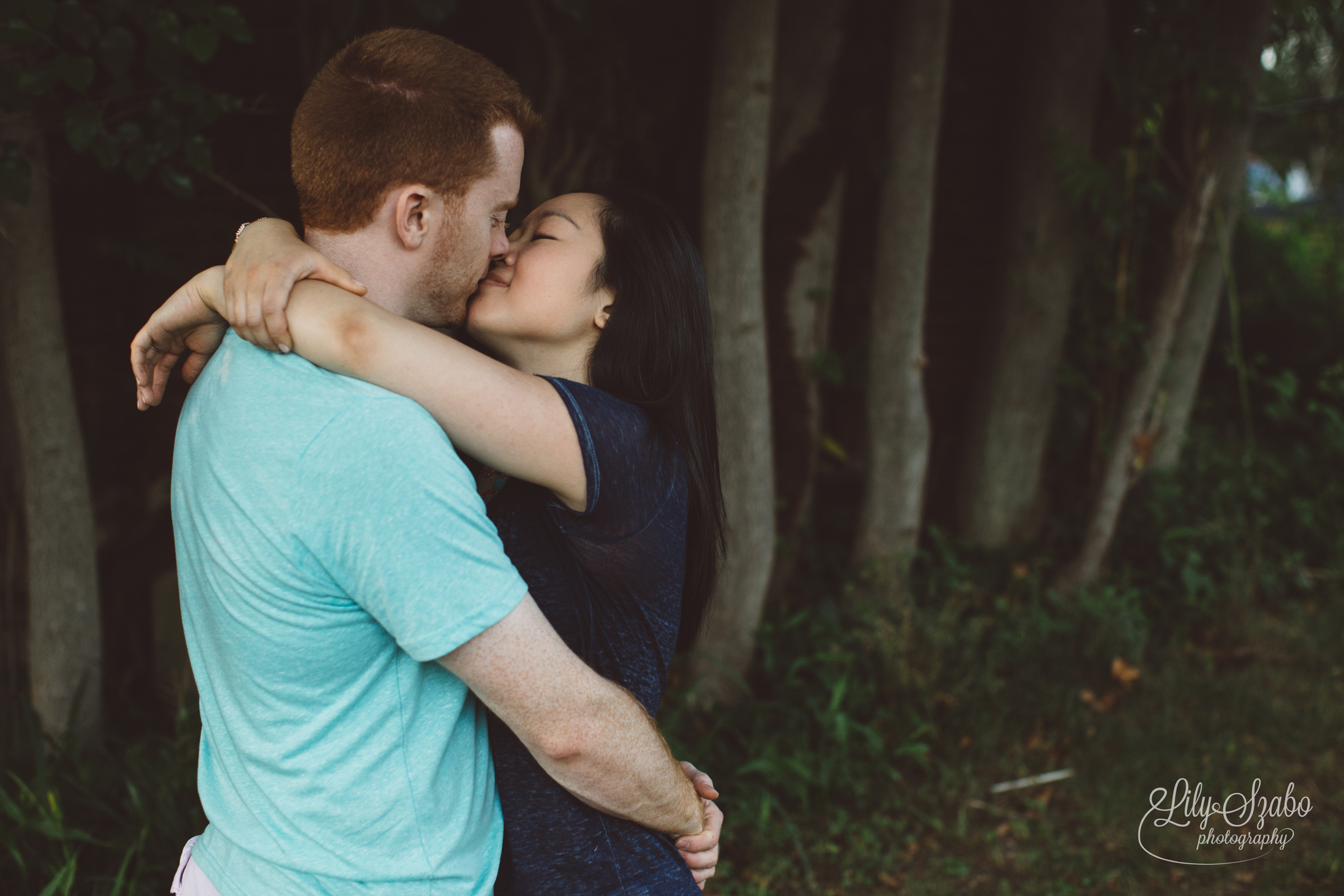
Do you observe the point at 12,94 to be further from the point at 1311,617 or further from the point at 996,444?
the point at 1311,617

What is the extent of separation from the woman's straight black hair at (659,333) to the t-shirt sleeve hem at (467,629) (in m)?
0.50

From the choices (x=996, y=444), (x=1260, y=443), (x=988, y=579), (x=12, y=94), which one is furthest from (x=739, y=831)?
(x=1260, y=443)

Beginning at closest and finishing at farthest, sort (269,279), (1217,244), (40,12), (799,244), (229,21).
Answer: (269,279), (40,12), (229,21), (799,244), (1217,244)

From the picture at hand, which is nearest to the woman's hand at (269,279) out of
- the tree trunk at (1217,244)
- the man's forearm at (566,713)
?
the man's forearm at (566,713)

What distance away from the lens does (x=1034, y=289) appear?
15.0 feet

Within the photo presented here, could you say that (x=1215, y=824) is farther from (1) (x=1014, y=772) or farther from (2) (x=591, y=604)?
(2) (x=591, y=604)

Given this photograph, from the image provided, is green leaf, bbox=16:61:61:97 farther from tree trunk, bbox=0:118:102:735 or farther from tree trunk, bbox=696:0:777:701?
tree trunk, bbox=696:0:777:701

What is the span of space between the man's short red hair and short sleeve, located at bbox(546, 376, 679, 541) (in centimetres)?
35

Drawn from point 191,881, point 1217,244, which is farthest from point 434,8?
point 1217,244

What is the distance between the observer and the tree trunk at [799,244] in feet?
13.2

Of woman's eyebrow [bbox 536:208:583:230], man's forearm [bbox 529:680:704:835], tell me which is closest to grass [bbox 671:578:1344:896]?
man's forearm [bbox 529:680:704:835]

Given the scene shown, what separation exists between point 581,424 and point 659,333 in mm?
349

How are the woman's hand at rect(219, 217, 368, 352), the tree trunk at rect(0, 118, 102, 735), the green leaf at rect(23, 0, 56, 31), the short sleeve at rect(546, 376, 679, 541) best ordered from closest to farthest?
the woman's hand at rect(219, 217, 368, 352) → the short sleeve at rect(546, 376, 679, 541) → the green leaf at rect(23, 0, 56, 31) → the tree trunk at rect(0, 118, 102, 735)

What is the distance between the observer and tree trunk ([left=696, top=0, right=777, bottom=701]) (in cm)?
339
